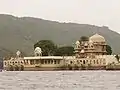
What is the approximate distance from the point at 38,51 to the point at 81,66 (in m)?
20.6

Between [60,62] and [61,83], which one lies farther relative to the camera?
[60,62]

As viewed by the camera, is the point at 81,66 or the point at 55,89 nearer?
the point at 55,89

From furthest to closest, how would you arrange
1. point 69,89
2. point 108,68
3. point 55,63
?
1. point 55,63
2. point 108,68
3. point 69,89

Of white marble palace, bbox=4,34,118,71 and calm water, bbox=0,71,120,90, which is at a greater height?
white marble palace, bbox=4,34,118,71

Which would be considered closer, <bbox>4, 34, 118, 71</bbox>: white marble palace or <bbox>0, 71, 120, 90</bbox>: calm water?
<bbox>0, 71, 120, 90</bbox>: calm water

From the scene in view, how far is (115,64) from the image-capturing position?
587ft

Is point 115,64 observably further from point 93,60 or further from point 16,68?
point 16,68

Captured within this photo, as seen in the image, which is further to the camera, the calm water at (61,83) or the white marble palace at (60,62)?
the white marble palace at (60,62)

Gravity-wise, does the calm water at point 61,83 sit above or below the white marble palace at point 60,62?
below

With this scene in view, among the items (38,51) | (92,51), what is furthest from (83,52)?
(38,51)

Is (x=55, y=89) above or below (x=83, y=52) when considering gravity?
below

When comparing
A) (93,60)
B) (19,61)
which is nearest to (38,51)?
(19,61)

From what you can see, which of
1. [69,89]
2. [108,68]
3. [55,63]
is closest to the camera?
[69,89]

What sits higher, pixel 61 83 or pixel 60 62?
pixel 60 62
